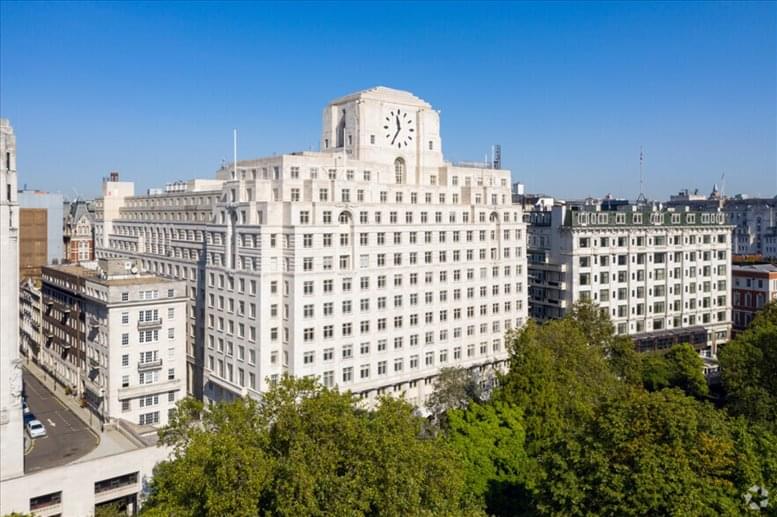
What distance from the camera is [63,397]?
317 ft

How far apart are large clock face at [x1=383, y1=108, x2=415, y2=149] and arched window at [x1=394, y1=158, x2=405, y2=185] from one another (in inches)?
85.1

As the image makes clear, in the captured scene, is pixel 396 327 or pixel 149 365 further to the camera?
pixel 396 327

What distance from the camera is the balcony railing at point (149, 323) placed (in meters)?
84.7

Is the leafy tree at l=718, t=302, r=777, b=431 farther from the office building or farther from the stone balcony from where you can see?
the office building

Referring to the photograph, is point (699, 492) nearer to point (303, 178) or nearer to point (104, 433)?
point (303, 178)

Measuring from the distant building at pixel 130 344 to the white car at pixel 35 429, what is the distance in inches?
281

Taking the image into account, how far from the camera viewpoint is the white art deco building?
7831 cm

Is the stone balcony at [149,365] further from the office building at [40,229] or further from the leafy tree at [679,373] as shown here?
the office building at [40,229]

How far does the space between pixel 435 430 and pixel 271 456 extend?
2367 cm

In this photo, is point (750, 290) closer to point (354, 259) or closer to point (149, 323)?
point (354, 259)

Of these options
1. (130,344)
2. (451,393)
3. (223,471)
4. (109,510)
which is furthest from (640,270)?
(223,471)

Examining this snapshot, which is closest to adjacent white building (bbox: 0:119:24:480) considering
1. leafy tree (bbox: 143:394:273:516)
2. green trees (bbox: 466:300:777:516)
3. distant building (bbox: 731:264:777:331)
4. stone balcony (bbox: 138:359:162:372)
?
stone balcony (bbox: 138:359:162:372)

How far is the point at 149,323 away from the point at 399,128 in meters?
43.5

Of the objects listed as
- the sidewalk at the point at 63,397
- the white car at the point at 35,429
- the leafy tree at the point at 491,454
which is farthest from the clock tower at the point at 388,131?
the white car at the point at 35,429
